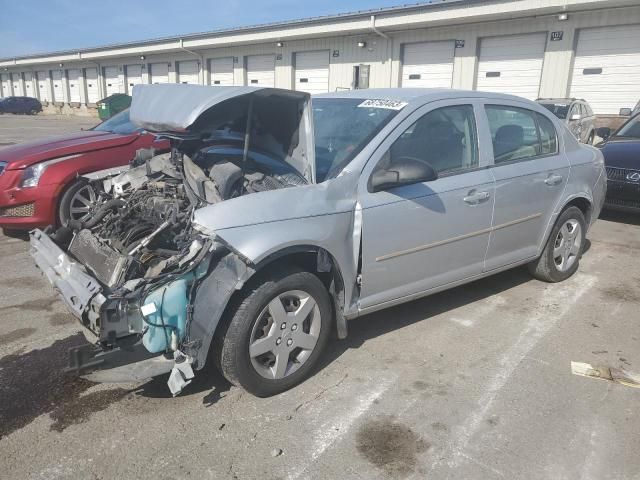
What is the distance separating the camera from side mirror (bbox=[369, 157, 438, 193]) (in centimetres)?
315

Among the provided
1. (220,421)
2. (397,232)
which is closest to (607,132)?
(397,232)

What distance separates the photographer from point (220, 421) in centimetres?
278

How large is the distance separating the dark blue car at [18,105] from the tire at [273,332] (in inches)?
1836

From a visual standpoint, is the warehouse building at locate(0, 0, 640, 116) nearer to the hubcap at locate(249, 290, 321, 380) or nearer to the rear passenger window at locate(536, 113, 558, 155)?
the rear passenger window at locate(536, 113, 558, 155)

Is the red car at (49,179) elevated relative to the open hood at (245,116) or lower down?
lower down

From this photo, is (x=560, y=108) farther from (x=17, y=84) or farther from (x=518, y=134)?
(x=17, y=84)

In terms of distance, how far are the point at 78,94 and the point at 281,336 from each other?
45.4 metres

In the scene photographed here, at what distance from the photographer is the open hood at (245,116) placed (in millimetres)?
2988

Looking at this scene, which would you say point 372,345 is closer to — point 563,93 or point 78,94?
point 563,93

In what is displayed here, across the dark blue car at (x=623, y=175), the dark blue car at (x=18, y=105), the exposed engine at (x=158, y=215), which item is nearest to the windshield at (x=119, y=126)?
the exposed engine at (x=158, y=215)

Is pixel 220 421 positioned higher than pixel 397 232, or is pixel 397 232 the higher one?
pixel 397 232

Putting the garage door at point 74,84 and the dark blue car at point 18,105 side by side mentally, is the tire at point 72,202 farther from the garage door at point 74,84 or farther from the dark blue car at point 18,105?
the dark blue car at point 18,105

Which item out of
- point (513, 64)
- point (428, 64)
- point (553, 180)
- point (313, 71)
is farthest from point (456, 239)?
point (313, 71)

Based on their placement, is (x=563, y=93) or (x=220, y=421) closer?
(x=220, y=421)
